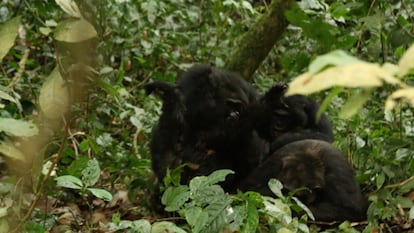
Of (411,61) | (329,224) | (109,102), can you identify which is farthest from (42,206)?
(411,61)

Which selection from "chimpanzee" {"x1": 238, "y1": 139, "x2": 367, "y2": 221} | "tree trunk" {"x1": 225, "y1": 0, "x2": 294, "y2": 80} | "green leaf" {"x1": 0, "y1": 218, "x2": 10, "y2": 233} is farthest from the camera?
"tree trunk" {"x1": 225, "y1": 0, "x2": 294, "y2": 80}

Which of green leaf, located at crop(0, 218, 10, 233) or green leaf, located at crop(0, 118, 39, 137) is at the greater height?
green leaf, located at crop(0, 118, 39, 137)

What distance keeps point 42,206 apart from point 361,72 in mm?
3304

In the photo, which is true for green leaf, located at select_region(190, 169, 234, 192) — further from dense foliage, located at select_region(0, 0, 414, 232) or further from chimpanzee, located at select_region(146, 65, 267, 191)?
chimpanzee, located at select_region(146, 65, 267, 191)

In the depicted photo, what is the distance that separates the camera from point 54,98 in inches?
79.6

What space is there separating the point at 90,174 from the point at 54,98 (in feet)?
2.43

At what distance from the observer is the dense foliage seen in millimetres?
2164


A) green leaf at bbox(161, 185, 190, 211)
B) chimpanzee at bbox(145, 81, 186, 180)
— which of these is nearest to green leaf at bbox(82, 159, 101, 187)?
green leaf at bbox(161, 185, 190, 211)

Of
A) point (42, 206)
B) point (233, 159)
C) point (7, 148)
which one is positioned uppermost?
point (7, 148)

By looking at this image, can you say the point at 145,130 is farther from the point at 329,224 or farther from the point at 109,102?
the point at 329,224

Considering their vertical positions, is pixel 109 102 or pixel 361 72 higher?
pixel 361 72

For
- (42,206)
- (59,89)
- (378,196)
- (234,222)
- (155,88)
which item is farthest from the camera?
(155,88)

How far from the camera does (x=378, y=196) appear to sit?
140 inches

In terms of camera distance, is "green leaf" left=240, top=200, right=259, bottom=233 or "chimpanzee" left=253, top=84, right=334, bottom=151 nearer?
"green leaf" left=240, top=200, right=259, bottom=233
